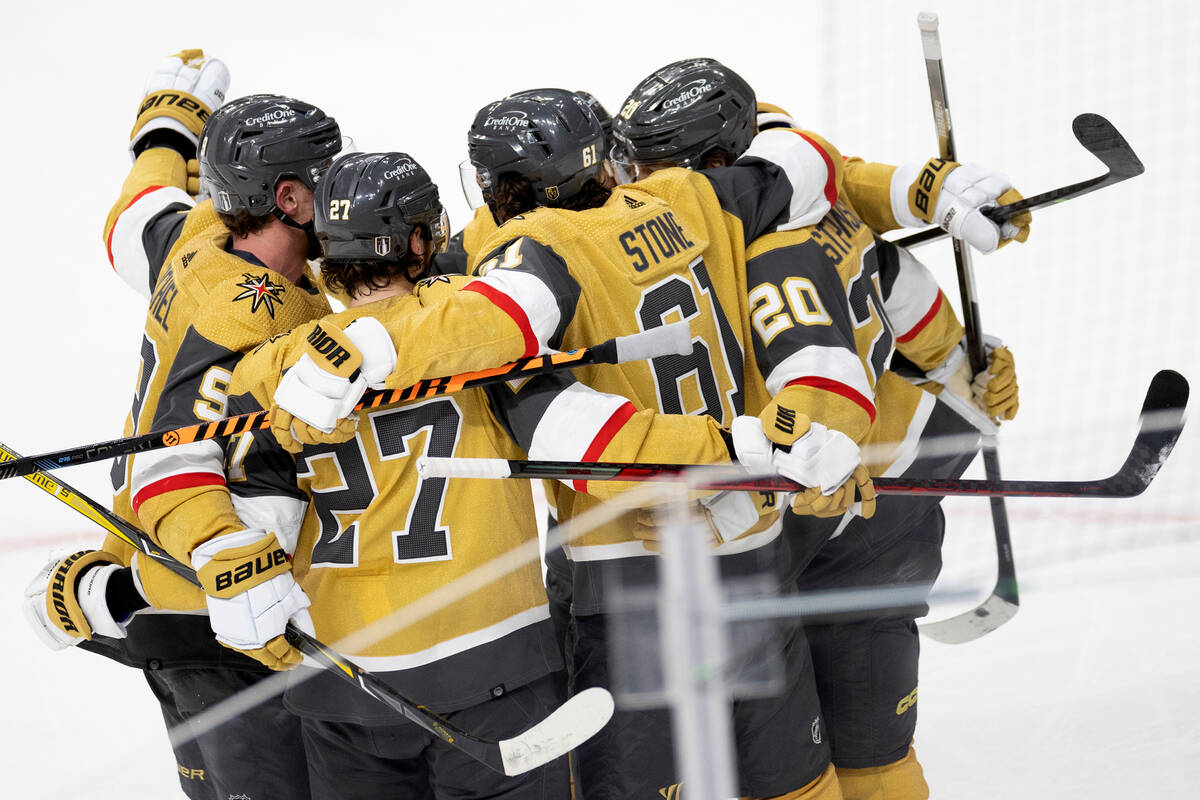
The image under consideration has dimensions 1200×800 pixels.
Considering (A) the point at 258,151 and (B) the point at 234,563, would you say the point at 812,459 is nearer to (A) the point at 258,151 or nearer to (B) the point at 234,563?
(B) the point at 234,563

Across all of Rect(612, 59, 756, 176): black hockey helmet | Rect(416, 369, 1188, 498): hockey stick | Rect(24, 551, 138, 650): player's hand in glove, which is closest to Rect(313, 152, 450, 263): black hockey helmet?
Rect(416, 369, 1188, 498): hockey stick

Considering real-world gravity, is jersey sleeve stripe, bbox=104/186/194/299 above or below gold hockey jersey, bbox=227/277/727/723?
above

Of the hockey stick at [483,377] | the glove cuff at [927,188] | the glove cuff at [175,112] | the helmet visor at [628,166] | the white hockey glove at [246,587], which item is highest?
the glove cuff at [175,112]

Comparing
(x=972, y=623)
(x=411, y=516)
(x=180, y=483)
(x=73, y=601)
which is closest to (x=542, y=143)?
(x=411, y=516)

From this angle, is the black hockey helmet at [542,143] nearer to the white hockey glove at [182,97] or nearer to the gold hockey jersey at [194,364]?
the gold hockey jersey at [194,364]

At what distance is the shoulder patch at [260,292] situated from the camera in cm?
196

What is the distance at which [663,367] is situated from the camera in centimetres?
201

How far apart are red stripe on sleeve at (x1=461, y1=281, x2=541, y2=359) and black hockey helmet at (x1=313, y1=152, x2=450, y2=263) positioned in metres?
0.16

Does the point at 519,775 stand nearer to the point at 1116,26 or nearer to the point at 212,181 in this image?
the point at 212,181

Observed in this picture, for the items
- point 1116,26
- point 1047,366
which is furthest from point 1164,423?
point 1116,26

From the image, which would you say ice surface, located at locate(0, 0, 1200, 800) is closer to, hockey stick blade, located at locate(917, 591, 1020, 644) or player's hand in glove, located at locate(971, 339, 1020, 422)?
hockey stick blade, located at locate(917, 591, 1020, 644)

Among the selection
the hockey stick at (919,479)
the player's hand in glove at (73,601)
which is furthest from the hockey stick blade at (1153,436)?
the player's hand in glove at (73,601)

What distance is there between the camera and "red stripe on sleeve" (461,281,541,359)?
1.77 meters

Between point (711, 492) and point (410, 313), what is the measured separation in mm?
506
